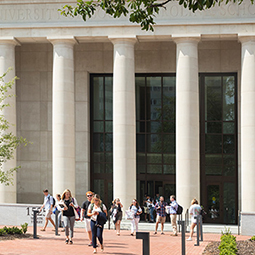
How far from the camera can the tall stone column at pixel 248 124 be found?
31.0 meters

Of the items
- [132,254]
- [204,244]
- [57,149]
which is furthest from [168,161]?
[132,254]

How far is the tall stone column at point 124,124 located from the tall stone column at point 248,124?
20.9ft

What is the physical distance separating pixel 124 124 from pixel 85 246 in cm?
1302

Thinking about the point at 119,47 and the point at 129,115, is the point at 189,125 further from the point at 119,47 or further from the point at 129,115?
the point at 119,47

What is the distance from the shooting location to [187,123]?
31375 millimetres

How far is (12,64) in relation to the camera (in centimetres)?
3256

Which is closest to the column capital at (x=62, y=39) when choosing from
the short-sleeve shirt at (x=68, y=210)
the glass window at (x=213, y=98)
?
the glass window at (x=213, y=98)

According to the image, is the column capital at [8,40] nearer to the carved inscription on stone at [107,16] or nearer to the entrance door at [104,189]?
the carved inscription on stone at [107,16]

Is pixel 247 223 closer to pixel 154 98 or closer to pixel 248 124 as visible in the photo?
pixel 248 124

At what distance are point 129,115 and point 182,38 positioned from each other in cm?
542

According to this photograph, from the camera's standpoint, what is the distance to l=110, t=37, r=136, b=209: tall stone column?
3147 centimetres

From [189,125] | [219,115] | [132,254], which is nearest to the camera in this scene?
[132,254]

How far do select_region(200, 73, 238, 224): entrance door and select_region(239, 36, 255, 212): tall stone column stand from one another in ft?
14.7

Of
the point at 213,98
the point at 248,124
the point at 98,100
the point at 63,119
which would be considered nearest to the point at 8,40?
the point at 63,119
